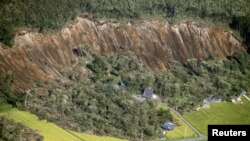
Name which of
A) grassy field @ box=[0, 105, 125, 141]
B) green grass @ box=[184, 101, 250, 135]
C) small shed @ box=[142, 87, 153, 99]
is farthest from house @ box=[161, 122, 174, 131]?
small shed @ box=[142, 87, 153, 99]

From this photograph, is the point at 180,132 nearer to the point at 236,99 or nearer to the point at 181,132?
the point at 181,132

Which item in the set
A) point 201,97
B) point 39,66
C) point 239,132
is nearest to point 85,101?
point 39,66

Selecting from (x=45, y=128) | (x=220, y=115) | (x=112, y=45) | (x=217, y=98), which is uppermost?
(x=112, y=45)

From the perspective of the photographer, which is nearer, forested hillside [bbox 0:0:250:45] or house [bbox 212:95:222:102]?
forested hillside [bbox 0:0:250:45]

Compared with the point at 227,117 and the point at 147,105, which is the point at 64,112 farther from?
the point at 227,117

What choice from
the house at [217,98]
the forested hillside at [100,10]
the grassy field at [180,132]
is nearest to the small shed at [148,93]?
the grassy field at [180,132]

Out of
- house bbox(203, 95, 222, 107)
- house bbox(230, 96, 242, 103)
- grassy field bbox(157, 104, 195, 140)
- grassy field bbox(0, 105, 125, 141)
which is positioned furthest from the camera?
house bbox(230, 96, 242, 103)

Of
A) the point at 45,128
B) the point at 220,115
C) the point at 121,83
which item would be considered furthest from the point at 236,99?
the point at 45,128

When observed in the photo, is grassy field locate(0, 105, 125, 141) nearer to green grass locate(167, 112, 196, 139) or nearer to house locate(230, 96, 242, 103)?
green grass locate(167, 112, 196, 139)
